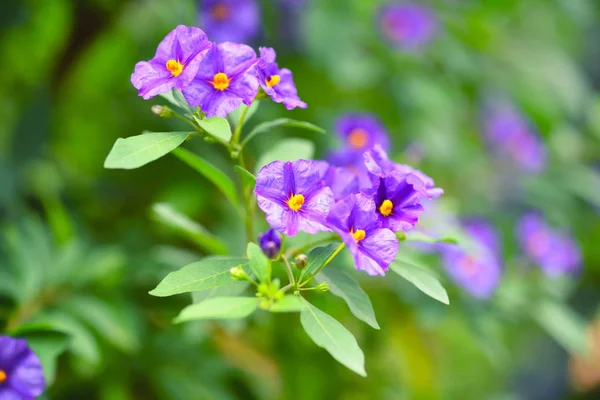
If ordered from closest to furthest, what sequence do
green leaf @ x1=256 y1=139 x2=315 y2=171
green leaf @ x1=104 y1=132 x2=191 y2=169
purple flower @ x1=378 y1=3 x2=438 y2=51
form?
green leaf @ x1=104 y1=132 x2=191 y2=169 < green leaf @ x1=256 y1=139 x2=315 y2=171 < purple flower @ x1=378 y1=3 x2=438 y2=51

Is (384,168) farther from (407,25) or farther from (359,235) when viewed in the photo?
(407,25)

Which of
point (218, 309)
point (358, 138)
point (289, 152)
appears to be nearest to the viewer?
point (218, 309)

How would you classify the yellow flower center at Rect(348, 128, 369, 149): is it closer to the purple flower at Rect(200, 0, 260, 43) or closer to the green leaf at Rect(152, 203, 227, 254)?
the purple flower at Rect(200, 0, 260, 43)

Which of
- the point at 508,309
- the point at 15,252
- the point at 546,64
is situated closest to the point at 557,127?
the point at 546,64

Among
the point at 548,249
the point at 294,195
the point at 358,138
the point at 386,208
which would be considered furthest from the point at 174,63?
the point at 548,249

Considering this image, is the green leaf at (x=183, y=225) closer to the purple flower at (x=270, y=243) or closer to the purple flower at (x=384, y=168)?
the purple flower at (x=270, y=243)

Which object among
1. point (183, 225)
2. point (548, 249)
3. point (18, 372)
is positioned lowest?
point (548, 249)

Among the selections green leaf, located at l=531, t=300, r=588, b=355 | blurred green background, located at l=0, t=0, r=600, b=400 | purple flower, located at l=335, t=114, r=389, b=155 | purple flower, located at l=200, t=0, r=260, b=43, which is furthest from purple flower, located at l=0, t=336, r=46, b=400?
green leaf, located at l=531, t=300, r=588, b=355

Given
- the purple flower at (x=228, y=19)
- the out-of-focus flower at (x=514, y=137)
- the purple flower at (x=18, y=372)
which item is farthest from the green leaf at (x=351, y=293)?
the out-of-focus flower at (x=514, y=137)
